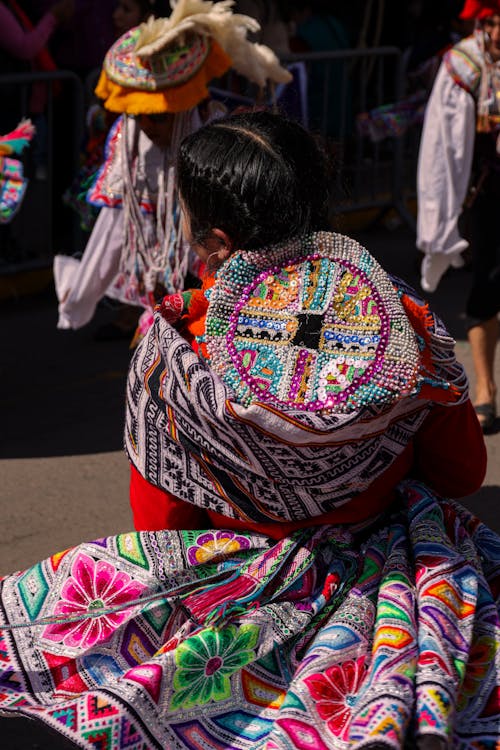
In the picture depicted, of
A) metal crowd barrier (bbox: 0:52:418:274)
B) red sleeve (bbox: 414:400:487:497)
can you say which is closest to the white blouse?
metal crowd barrier (bbox: 0:52:418:274)

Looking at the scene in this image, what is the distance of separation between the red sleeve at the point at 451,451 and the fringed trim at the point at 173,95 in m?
2.29

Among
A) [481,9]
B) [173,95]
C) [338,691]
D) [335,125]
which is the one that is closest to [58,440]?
[173,95]

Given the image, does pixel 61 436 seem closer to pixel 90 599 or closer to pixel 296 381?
pixel 90 599

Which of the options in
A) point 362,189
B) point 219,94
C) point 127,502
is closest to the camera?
point 127,502

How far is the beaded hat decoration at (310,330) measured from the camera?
2.15m

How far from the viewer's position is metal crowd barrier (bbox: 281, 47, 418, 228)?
8273mm

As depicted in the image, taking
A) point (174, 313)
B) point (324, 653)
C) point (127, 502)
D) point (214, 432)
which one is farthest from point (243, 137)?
point (127, 502)

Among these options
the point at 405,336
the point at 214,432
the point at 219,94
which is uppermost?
the point at 405,336

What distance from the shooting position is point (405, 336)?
7.20 ft

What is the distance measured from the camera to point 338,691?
214cm

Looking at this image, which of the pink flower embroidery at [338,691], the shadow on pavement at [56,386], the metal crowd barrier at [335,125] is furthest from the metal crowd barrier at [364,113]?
the pink flower embroidery at [338,691]

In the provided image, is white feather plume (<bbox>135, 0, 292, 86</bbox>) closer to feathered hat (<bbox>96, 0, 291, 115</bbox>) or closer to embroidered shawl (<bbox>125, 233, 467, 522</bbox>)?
feathered hat (<bbox>96, 0, 291, 115</bbox>)

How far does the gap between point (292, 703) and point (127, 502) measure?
2169mm

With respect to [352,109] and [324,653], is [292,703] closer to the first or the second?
[324,653]
